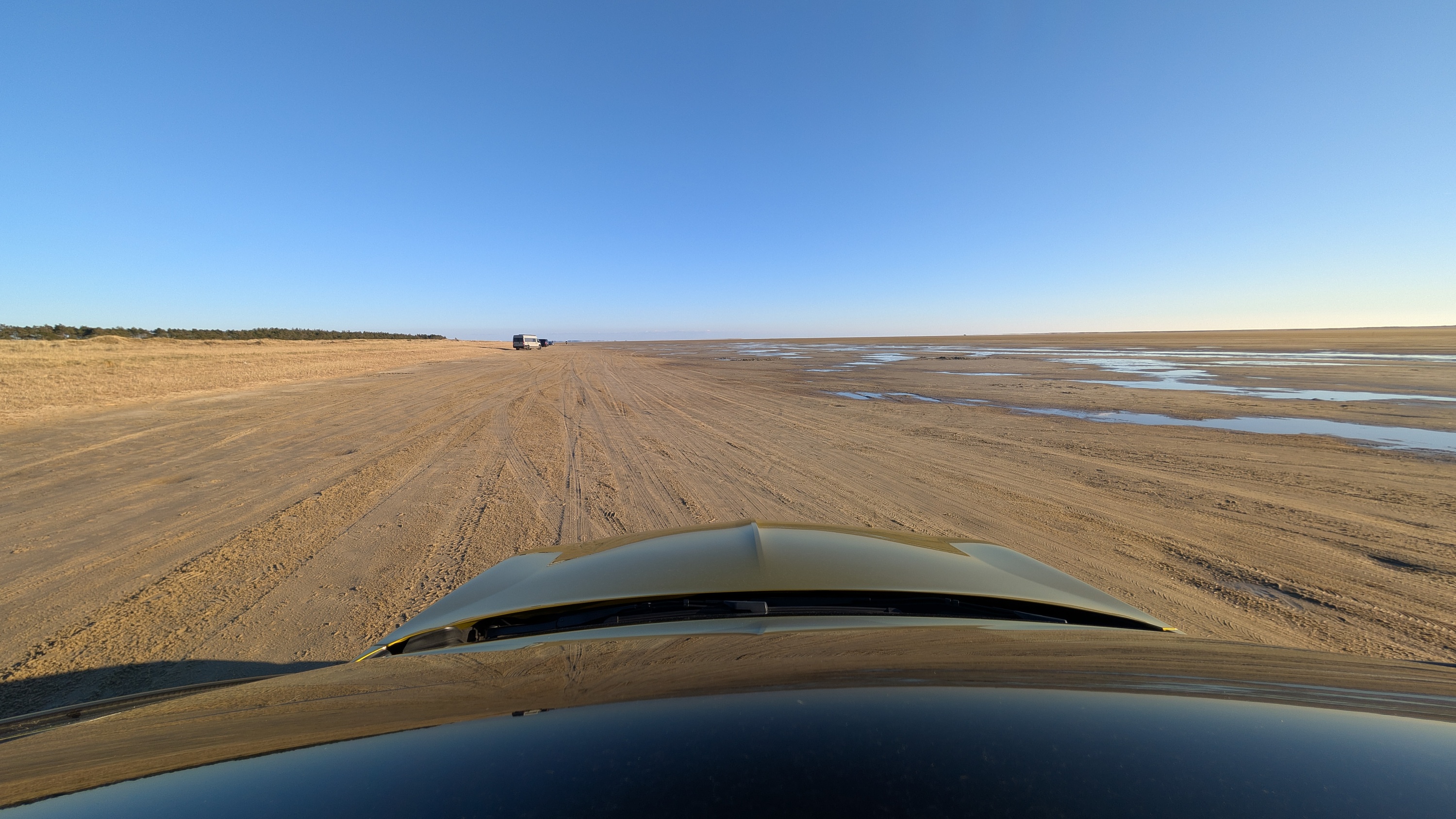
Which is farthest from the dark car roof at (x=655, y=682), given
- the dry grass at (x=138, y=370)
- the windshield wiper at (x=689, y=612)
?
the dry grass at (x=138, y=370)

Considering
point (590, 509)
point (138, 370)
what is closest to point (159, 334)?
point (138, 370)

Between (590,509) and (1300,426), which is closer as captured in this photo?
(590,509)

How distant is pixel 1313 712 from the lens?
4.33 ft

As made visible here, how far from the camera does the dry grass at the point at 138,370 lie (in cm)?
1341

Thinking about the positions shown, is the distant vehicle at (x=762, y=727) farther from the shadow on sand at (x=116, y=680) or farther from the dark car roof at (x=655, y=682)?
the shadow on sand at (x=116, y=680)

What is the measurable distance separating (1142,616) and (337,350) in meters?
50.4

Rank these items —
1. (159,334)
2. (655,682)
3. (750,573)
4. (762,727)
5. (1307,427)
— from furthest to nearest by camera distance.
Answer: (159,334), (1307,427), (750,573), (655,682), (762,727)

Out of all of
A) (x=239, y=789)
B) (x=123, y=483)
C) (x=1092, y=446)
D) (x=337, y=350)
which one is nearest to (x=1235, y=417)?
(x=1092, y=446)

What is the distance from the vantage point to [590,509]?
615 centimetres

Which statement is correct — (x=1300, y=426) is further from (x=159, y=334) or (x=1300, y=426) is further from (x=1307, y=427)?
(x=159, y=334)

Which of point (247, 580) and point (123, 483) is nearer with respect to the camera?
point (247, 580)

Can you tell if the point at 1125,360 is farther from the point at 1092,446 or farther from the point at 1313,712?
the point at 1313,712

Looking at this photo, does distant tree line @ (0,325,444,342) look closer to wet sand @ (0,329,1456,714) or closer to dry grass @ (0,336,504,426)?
dry grass @ (0,336,504,426)

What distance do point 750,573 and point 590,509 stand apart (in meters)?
4.10
